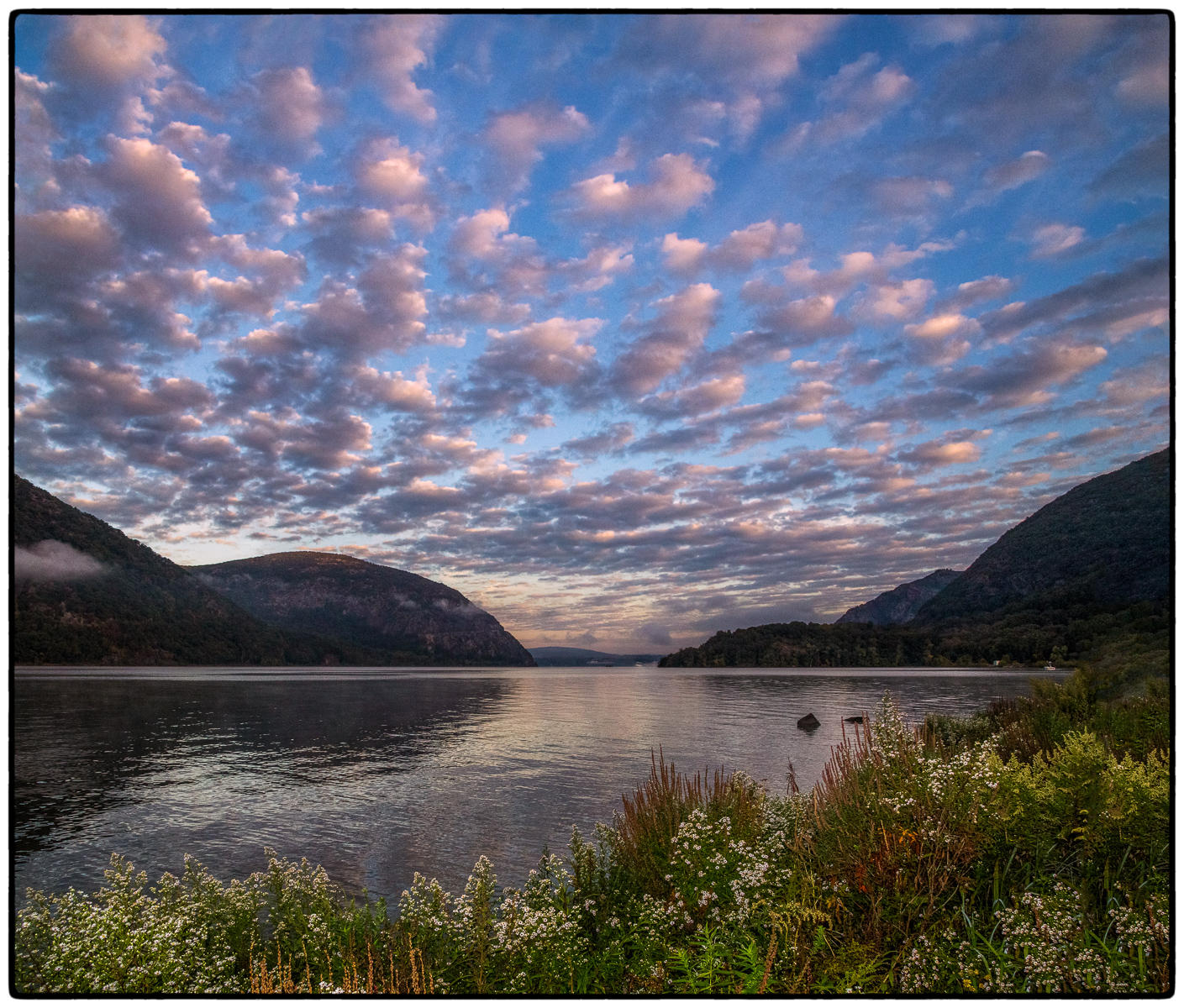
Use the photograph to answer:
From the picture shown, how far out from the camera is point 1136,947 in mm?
4523

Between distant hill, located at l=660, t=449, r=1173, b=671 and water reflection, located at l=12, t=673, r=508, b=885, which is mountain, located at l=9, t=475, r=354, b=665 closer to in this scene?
water reflection, located at l=12, t=673, r=508, b=885

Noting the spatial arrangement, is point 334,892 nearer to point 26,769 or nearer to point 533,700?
point 26,769

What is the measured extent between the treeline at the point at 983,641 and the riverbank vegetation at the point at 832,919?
206 centimetres

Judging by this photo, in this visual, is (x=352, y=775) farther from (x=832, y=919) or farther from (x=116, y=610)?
(x=116, y=610)

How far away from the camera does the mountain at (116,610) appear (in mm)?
102000

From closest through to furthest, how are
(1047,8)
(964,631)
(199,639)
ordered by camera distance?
(1047,8), (964,631), (199,639)

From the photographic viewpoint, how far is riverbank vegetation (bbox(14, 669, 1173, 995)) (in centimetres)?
462

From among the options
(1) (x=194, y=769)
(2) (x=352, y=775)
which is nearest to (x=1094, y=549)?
(2) (x=352, y=775)

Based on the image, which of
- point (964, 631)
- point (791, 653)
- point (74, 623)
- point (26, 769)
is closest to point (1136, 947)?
point (26, 769)

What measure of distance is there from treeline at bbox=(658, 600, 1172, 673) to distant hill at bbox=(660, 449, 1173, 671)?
0.16 m

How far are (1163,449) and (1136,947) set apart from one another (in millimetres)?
3895

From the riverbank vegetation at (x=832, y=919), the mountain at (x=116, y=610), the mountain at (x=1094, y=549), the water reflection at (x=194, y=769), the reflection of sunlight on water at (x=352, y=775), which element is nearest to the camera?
the riverbank vegetation at (x=832, y=919)

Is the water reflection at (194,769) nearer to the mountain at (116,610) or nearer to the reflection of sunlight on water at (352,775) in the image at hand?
the reflection of sunlight on water at (352,775)

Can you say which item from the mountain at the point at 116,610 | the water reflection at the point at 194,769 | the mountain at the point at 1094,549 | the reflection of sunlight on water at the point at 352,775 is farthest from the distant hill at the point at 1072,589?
the mountain at the point at 116,610
